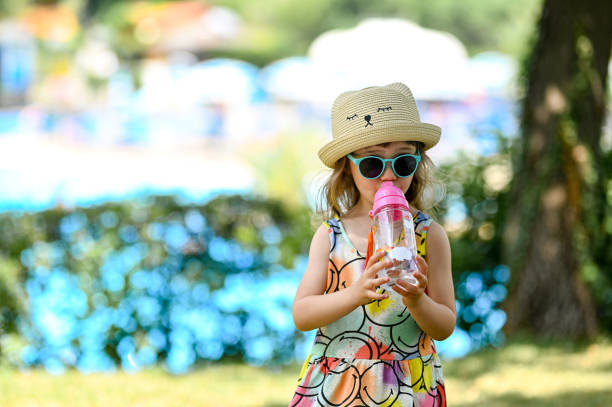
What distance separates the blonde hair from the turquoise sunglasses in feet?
0.71

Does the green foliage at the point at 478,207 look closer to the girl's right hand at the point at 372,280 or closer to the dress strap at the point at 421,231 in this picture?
the dress strap at the point at 421,231

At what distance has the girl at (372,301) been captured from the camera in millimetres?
2219

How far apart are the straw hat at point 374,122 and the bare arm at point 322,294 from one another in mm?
259

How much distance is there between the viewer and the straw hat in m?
2.25

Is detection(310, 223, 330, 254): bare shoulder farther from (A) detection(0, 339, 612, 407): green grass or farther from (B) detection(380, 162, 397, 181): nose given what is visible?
(A) detection(0, 339, 612, 407): green grass

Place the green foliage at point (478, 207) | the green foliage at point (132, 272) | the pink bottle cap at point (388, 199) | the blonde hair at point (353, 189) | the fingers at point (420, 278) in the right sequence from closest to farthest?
the fingers at point (420, 278) < the pink bottle cap at point (388, 199) < the blonde hair at point (353, 189) < the green foliage at point (132, 272) < the green foliage at point (478, 207)

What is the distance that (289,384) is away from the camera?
A: 17.9 feet

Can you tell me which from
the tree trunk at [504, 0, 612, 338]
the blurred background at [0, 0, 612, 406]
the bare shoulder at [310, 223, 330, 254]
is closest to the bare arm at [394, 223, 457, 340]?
the bare shoulder at [310, 223, 330, 254]

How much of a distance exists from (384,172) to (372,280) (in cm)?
35

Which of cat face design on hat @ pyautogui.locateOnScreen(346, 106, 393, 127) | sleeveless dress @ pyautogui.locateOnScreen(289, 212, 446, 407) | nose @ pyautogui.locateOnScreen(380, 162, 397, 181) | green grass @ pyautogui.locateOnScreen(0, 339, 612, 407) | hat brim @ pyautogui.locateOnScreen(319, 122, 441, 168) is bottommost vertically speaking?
sleeveless dress @ pyautogui.locateOnScreen(289, 212, 446, 407)

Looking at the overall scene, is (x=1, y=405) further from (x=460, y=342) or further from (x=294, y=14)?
(x=294, y=14)

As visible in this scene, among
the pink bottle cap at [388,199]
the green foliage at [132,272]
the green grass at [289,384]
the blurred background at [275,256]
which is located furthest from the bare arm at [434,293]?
the green foliage at [132,272]

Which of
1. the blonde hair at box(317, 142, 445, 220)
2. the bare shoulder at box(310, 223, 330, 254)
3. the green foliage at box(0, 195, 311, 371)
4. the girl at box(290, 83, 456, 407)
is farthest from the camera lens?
the green foliage at box(0, 195, 311, 371)

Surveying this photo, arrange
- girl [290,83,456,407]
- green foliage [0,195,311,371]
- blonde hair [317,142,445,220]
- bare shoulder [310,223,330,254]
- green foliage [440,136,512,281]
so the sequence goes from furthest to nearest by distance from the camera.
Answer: green foliage [440,136,512,281]
green foliage [0,195,311,371]
blonde hair [317,142,445,220]
bare shoulder [310,223,330,254]
girl [290,83,456,407]
